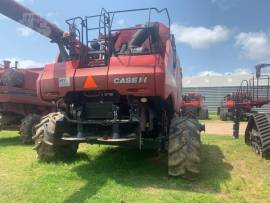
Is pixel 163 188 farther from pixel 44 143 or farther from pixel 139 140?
pixel 44 143

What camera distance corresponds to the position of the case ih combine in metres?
6.29

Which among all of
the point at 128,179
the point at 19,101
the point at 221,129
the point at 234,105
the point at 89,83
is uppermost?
the point at 89,83

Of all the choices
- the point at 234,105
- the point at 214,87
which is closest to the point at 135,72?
the point at 234,105

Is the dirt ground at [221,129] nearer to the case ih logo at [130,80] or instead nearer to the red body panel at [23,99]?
the red body panel at [23,99]

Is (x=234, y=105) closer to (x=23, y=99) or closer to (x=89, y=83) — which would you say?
(x=23, y=99)

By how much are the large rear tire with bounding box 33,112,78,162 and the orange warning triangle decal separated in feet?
Result: 3.43

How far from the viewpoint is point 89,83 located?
6461 mm

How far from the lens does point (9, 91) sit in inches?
460

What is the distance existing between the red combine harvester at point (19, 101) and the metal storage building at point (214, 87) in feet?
102

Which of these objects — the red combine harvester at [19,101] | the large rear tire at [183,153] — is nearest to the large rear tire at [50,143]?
the large rear tire at [183,153]

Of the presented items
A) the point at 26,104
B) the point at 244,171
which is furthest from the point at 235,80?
the point at 244,171

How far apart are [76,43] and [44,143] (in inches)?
80.6

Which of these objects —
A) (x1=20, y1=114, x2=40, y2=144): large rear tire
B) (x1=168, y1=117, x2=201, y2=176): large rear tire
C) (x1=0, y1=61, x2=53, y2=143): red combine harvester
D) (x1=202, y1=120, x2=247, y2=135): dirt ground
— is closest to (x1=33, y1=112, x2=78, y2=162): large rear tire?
(x1=168, y1=117, x2=201, y2=176): large rear tire

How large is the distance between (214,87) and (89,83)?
37331 millimetres
